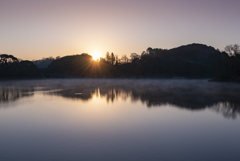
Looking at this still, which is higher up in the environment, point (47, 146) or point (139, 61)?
point (139, 61)

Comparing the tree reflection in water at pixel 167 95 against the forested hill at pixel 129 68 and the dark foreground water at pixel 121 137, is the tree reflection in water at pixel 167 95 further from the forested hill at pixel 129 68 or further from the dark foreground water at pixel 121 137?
the forested hill at pixel 129 68

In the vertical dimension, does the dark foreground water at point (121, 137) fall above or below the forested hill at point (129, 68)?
below

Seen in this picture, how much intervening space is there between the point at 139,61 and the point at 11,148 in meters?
129

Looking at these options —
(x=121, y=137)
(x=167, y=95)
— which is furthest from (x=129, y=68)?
(x=121, y=137)

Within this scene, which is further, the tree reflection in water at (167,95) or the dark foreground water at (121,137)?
the tree reflection in water at (167,95)

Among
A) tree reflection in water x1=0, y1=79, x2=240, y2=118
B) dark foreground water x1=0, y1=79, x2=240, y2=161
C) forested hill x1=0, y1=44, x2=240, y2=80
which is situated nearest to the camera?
dark foreground water x1=0, y1=79, x2=240, y2=161

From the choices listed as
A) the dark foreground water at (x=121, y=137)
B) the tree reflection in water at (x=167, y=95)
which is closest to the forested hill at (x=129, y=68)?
the tree reflection in water at (x=167, y=95)

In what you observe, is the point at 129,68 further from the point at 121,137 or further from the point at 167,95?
the point at 121,137

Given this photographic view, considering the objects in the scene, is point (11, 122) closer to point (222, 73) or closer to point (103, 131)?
→ point (103, 131)

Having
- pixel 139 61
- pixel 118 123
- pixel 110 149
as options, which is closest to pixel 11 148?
pixel 110 149

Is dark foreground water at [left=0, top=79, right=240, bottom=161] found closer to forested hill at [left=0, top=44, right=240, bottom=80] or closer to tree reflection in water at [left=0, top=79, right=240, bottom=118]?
tree reflection in water at [left=0, top=79, right=240, bottom=118]

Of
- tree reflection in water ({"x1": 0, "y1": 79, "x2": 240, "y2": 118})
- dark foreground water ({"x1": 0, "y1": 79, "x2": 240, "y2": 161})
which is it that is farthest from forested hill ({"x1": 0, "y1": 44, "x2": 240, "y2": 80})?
dark foreground water ({"x1": 0, "y1": 79, "x2": 240, "y2": 161})

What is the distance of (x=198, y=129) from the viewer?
10.2 meters

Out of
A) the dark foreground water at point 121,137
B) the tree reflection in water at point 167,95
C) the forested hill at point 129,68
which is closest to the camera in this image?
the dark foreground water at point 121,137
